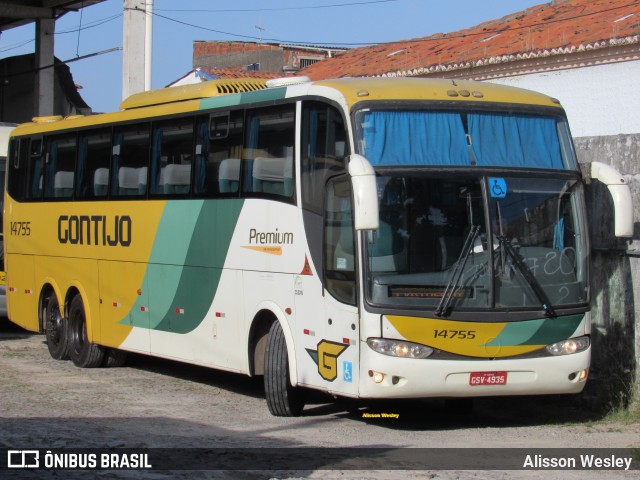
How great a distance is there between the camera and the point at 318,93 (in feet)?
34.7

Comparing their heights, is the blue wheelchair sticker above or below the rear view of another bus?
below

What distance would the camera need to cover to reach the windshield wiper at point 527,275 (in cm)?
988

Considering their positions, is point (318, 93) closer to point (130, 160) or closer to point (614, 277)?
point (614, 277)

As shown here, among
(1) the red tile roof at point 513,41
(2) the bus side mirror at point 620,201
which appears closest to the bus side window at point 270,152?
(2) the bus side mirror at point 620,201

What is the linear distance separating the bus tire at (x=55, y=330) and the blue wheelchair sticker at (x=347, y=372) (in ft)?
22.9

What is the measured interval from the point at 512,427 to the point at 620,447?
1373 millimetres

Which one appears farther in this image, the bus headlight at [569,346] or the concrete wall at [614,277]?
the concrete wall at [614,277]

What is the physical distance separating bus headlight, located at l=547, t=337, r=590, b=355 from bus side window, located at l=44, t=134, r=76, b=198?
803 centimetres

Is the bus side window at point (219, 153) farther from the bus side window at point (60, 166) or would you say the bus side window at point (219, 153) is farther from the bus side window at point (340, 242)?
the bus side window at point (60, 166)

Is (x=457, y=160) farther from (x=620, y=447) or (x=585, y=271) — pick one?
(x=620, y=447)

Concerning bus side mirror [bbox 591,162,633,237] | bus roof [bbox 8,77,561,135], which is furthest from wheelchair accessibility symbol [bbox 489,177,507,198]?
bus side mirror [bbox 591,162,633,237]

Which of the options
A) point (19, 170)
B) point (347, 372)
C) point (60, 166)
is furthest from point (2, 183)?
point (347, 372)

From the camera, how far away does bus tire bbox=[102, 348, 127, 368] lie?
15508 millimetres

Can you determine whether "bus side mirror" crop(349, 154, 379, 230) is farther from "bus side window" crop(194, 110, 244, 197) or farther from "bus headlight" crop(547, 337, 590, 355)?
"bus side window" crop(194, 110, 244, 197)
